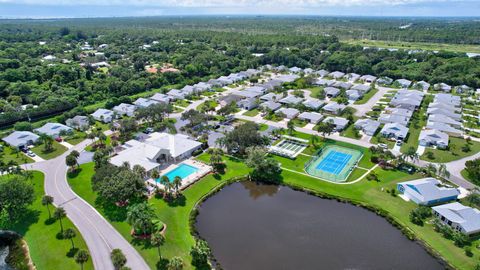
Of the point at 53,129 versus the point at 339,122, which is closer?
the point at 53,129

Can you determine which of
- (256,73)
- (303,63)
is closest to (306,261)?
(256,73)

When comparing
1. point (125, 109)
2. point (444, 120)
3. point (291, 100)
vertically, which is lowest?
point (125, 109)

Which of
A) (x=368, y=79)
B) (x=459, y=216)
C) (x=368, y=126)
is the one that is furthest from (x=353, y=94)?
(x=459, y=216)

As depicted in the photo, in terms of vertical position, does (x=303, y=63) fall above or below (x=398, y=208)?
above

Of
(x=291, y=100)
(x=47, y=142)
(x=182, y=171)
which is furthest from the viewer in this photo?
(x=291, y=100)

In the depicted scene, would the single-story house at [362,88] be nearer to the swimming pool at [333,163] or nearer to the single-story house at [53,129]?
the swimming pool at [333,163]

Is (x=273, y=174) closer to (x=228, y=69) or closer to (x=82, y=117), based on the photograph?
(x=82, y=117)

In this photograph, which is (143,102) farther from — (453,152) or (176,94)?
(453,152)
